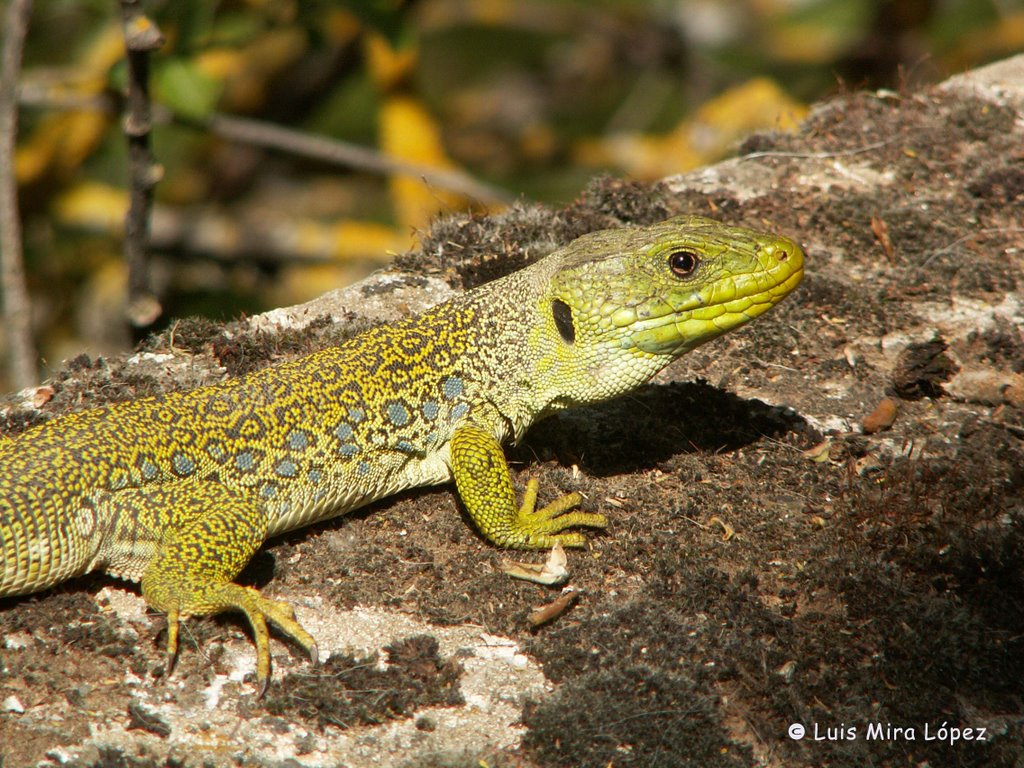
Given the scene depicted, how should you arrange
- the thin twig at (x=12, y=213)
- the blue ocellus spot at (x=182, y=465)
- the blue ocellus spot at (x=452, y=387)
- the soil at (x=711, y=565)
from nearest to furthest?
1. the soil at (x=711, y=565)
2. the blue ocellus spot at (x=182, y=465)
3. the blue ocellus spot at (x=452, y=387)
4. the thin twig at (x=12, y=213)

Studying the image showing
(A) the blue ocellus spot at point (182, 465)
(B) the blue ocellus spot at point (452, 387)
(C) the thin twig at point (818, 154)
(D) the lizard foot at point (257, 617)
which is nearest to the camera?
(D) the lizard foot at point (257, 617)

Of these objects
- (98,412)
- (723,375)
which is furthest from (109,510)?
(723,375)

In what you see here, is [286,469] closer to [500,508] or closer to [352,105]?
[500,508]

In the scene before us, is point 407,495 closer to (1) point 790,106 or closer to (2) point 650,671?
(2) point 650,671

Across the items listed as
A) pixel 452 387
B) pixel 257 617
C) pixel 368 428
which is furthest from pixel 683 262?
pixel 257 617

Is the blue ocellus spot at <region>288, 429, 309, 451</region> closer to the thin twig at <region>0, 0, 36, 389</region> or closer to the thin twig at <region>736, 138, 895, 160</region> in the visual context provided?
the thin twig at <region>0, 0, 36, 389</region>

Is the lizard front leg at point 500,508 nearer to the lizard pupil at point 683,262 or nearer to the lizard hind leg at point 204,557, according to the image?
the lizard hind leg at point 204,557

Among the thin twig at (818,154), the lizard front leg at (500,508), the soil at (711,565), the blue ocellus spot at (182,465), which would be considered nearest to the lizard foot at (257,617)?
the soil at (711,565)
